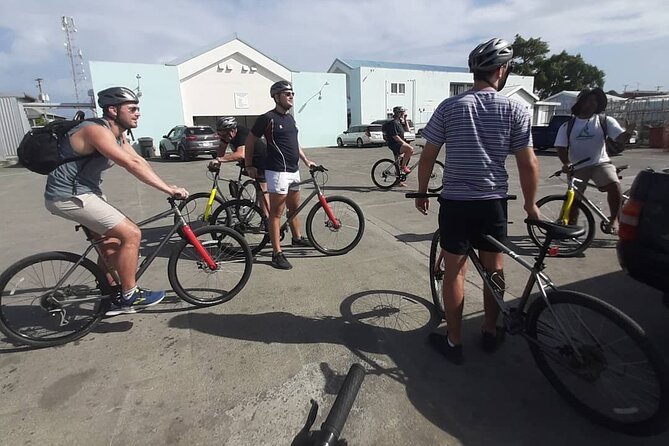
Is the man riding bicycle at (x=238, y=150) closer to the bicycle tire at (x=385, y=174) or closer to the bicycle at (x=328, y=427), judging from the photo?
the bicycle at (x=328, y=427)

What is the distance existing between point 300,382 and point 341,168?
38.7 ft

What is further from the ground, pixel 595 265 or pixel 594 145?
pixel 594 145

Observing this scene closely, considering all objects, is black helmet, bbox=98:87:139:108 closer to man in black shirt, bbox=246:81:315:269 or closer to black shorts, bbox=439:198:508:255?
man in black shirt, bbox=246:81:315:269

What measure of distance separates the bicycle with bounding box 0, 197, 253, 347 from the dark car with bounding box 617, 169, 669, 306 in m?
2.96

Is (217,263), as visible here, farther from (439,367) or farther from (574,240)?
(574,240)

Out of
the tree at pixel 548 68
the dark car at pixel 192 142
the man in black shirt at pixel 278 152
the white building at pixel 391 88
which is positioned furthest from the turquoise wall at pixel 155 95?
the tree at pixel 548 68

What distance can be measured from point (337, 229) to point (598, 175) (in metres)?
3.20

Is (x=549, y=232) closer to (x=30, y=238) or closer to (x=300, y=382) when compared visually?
(x=300, y=382)

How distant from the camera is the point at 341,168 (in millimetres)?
13883

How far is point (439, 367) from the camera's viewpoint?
8.41 feet

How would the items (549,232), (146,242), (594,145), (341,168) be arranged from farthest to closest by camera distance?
(341,168) < (146,242) < (594,145) < (549,232)

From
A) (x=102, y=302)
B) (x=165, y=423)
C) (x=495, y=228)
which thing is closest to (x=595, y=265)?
(x=495, y=228)

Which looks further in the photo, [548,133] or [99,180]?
[548,133]

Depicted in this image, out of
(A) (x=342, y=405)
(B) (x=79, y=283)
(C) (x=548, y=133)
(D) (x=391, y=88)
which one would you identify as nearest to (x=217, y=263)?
(B) (x=79, y=283)
